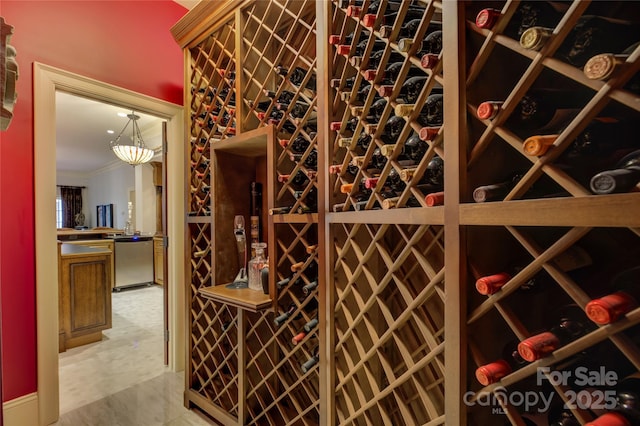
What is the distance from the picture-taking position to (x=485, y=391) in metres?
0.69

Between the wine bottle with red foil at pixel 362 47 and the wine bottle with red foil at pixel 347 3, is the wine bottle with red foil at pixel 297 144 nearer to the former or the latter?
→ the wine bottle with red foil at pixel 362 47

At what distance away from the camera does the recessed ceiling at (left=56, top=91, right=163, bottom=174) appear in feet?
12.1

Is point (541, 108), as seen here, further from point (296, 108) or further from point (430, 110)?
point (296, 108)

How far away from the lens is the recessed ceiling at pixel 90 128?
146 inches

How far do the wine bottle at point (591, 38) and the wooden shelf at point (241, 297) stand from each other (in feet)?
3.89

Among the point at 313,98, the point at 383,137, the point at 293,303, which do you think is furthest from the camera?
the point at 293,303

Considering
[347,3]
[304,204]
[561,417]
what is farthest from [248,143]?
[561,417]

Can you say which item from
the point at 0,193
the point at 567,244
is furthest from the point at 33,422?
the point at 567,244

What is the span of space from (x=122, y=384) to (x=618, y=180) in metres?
2.89

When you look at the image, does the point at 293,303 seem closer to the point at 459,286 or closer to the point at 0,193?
the point at 459,286

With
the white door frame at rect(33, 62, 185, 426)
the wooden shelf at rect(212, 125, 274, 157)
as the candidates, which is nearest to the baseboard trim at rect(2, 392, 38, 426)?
the white door frame at rect(33, 62, 185, 426)

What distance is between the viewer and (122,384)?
2164mm

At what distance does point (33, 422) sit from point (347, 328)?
1.96 meters

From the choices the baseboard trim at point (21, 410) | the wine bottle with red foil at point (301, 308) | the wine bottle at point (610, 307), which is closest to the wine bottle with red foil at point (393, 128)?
the wine bottle at point (610, 307)
